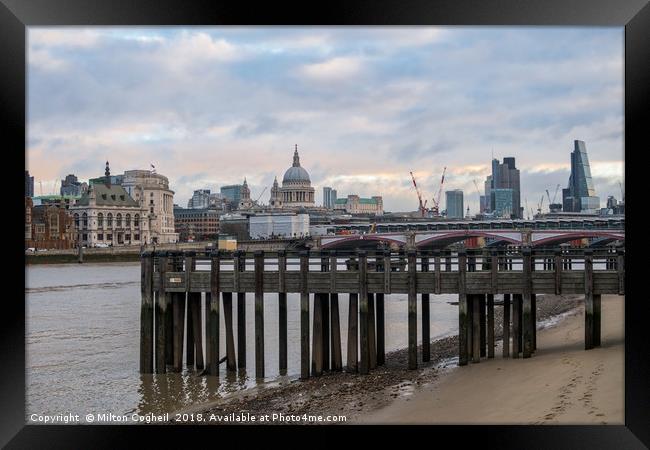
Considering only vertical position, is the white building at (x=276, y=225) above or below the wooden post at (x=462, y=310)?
above

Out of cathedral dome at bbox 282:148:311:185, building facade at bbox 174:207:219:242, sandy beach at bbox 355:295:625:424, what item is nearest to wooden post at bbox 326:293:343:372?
sandy beach at bbox 355:295:625:424

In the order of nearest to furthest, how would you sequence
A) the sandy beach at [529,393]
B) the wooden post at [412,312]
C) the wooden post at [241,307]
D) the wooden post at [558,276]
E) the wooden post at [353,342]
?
the sandy beach at [529,393]
the wooden post at [558,276]
the wooden post at [412,312]
the wooden post at [353,342]
the wooden post at [241,307]

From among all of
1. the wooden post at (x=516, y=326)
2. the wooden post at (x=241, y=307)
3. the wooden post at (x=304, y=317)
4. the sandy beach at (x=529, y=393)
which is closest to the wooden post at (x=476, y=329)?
the sandy beach at (x=529, y=393)

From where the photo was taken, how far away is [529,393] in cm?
992

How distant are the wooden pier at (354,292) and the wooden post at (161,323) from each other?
0.8 inches

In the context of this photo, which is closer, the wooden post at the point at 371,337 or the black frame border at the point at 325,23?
the black frame border at the point at 325,23

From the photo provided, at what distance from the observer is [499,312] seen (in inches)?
1016

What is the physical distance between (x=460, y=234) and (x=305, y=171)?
130 meters

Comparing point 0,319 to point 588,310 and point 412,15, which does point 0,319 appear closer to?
point 412,15

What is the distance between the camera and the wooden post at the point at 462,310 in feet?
40.4

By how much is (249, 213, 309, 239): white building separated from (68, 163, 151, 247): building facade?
699 inches

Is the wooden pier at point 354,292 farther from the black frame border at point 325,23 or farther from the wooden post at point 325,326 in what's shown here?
the black frame border at point 325,23

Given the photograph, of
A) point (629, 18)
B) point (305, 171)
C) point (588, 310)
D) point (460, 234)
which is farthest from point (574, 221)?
point (305, 171)

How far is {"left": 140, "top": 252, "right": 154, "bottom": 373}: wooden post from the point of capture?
46.1 feet
